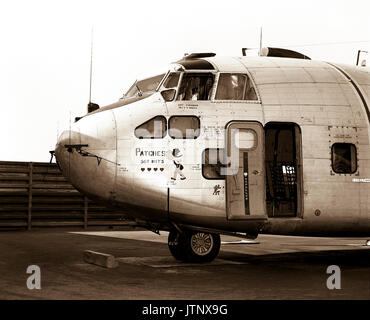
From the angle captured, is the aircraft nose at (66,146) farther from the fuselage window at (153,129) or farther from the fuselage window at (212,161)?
the fuselage window at (212,161)

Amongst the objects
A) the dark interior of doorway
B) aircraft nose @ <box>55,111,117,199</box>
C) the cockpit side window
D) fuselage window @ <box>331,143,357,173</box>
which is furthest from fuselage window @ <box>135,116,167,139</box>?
fuselage window @ <box>331,143,357,173</box>

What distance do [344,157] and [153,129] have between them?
395 cm

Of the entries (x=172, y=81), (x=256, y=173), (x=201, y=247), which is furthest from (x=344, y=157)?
(x=172, y=81)

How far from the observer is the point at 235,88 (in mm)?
11602

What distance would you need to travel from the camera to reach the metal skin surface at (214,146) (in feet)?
35.9

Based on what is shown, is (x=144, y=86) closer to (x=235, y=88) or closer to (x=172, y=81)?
(x=172, y=81)

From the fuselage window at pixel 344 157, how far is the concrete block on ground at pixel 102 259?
4941 mm

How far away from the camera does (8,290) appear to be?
8.55 metres

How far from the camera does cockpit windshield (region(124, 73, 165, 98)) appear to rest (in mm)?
12062

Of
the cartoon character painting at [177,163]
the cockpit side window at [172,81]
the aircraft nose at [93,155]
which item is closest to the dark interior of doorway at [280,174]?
the cartoon character painting at [177,163]

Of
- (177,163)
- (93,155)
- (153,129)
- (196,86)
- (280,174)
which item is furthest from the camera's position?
(280,174)

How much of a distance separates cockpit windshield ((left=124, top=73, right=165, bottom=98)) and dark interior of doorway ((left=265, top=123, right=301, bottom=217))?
8.48 ft

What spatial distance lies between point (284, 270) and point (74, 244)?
8.09 metres
